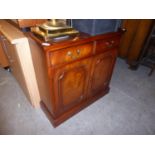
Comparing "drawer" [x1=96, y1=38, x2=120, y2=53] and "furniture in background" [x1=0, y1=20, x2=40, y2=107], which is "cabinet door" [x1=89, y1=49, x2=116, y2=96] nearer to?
"drawer" [x1=96, y1=38, x2=120, y2=53]

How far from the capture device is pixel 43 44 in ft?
2.51

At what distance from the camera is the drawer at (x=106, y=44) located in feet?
3.52

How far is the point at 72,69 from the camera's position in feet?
3.35

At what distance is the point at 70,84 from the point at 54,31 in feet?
1.55

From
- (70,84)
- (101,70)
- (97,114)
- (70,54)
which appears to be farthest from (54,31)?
(97,114)

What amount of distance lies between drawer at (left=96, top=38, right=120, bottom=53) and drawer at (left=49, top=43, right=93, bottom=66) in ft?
0.28

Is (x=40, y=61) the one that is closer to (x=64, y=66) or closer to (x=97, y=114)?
(x=64, y=66)

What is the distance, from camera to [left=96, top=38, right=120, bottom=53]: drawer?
1.07 meters

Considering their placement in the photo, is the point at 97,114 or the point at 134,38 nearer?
the point at 97,114

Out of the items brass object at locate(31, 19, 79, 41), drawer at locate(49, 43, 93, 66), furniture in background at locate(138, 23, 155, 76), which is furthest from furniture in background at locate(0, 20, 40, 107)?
furniture in background at locate(138, 23, 155, 76)

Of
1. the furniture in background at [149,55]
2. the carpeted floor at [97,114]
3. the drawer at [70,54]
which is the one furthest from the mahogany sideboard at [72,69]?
the furniture in background at [149,55]

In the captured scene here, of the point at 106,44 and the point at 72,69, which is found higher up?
the point at 106,44
